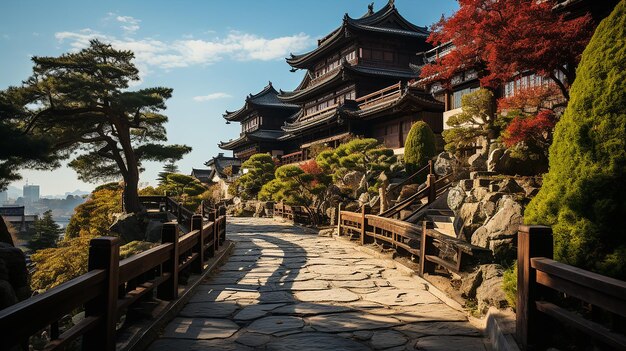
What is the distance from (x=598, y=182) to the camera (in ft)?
12.7

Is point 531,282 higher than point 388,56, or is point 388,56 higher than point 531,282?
point 388,56

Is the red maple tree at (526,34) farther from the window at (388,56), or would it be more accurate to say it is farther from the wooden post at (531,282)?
the window at (388,56)

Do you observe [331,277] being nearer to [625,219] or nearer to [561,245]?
[561,245]

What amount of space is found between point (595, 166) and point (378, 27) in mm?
33637

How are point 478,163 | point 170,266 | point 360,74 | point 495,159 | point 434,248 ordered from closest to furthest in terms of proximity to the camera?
point 170,266 < point 434,248 < point 495,159 < point 478,163 < point 360,74

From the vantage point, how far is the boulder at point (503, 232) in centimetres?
715

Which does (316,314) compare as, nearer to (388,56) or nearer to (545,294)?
(545,294)

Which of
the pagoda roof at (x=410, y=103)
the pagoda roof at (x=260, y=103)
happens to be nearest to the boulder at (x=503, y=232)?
the pagoda roof at (x=410, y=103)

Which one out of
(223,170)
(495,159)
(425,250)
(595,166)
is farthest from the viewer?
(223,170)

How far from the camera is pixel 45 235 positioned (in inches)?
1555

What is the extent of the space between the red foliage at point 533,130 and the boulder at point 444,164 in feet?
14.7

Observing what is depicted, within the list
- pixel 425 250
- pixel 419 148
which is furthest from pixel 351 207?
pixel 425 250

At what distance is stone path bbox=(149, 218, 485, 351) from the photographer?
4.37 m

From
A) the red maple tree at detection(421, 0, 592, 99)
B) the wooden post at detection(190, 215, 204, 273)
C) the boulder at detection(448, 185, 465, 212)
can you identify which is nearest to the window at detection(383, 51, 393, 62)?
the red maple tree at detection(421, 0, 592, 99)
